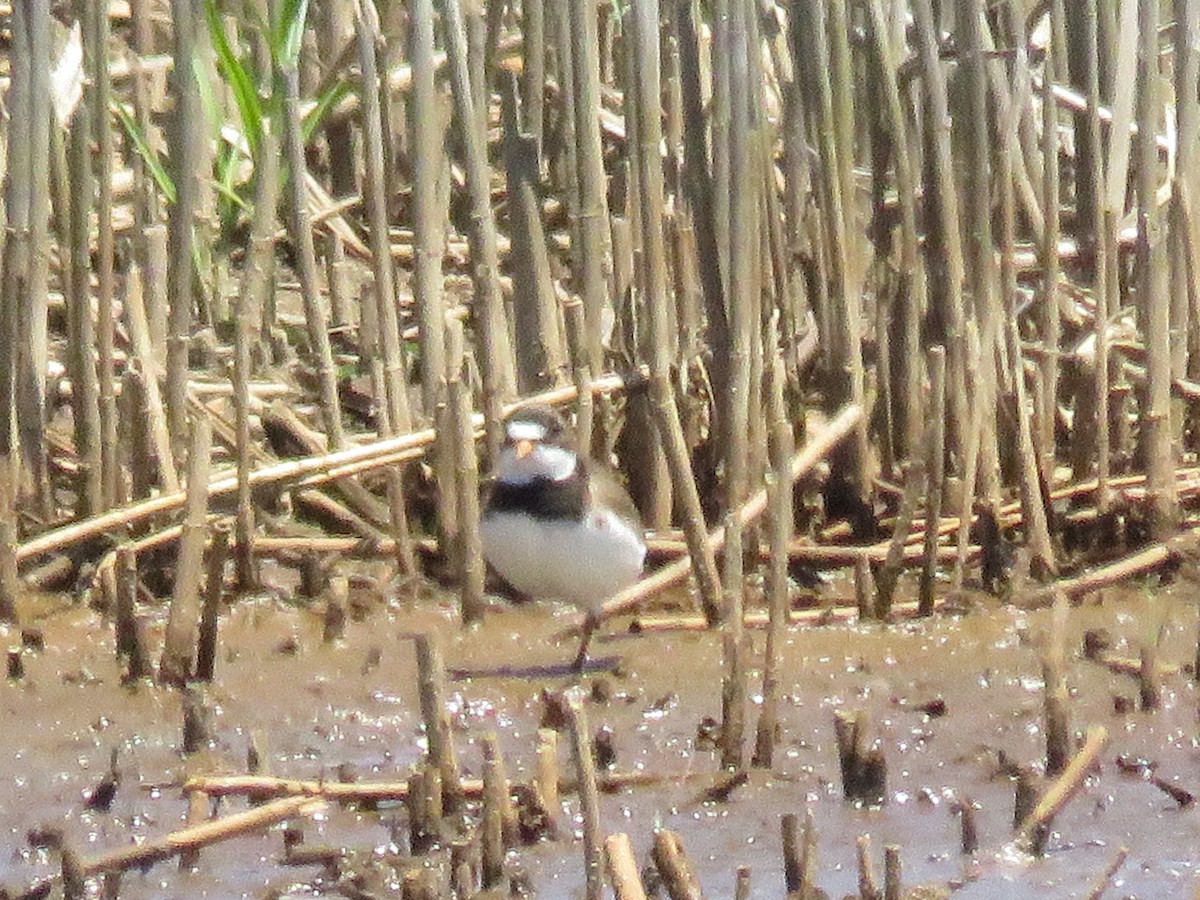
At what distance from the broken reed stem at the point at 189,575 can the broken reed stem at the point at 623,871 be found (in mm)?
2159

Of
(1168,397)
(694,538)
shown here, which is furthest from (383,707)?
(1168,397)

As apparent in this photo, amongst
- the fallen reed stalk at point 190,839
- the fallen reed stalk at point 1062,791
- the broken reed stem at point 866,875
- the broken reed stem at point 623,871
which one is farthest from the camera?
the fallen reed stalk at point 1062,791

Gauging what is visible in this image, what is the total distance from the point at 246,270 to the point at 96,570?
3.35 feet

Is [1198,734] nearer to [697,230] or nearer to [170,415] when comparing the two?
[697,230]

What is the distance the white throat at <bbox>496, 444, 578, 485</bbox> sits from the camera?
6.46 m

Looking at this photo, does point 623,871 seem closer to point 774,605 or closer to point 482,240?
point 774,605

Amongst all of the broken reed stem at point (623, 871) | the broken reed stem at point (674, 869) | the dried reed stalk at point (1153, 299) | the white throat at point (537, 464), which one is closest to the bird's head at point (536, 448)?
the white throat at point (537, 464)

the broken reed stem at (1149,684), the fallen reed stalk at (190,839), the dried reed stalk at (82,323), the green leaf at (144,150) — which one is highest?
the green leaf at (144,150)

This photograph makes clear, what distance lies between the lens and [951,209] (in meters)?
6.47

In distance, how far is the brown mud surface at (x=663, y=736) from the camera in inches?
208

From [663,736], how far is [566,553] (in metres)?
0.67

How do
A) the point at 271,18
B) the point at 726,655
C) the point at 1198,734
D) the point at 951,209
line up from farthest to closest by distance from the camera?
the point at 271,18 < the point at 951,209 < the point at 1198,734 < the point at 726,655

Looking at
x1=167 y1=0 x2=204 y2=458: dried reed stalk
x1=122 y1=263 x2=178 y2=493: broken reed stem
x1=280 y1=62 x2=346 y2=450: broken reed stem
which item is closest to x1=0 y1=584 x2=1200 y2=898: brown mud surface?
x1=122 y1=263 x2=178 y2=493: broken reed stem

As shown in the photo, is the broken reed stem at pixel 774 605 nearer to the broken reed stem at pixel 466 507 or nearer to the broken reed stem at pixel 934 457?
the broken reed stem at pixel 934 457
